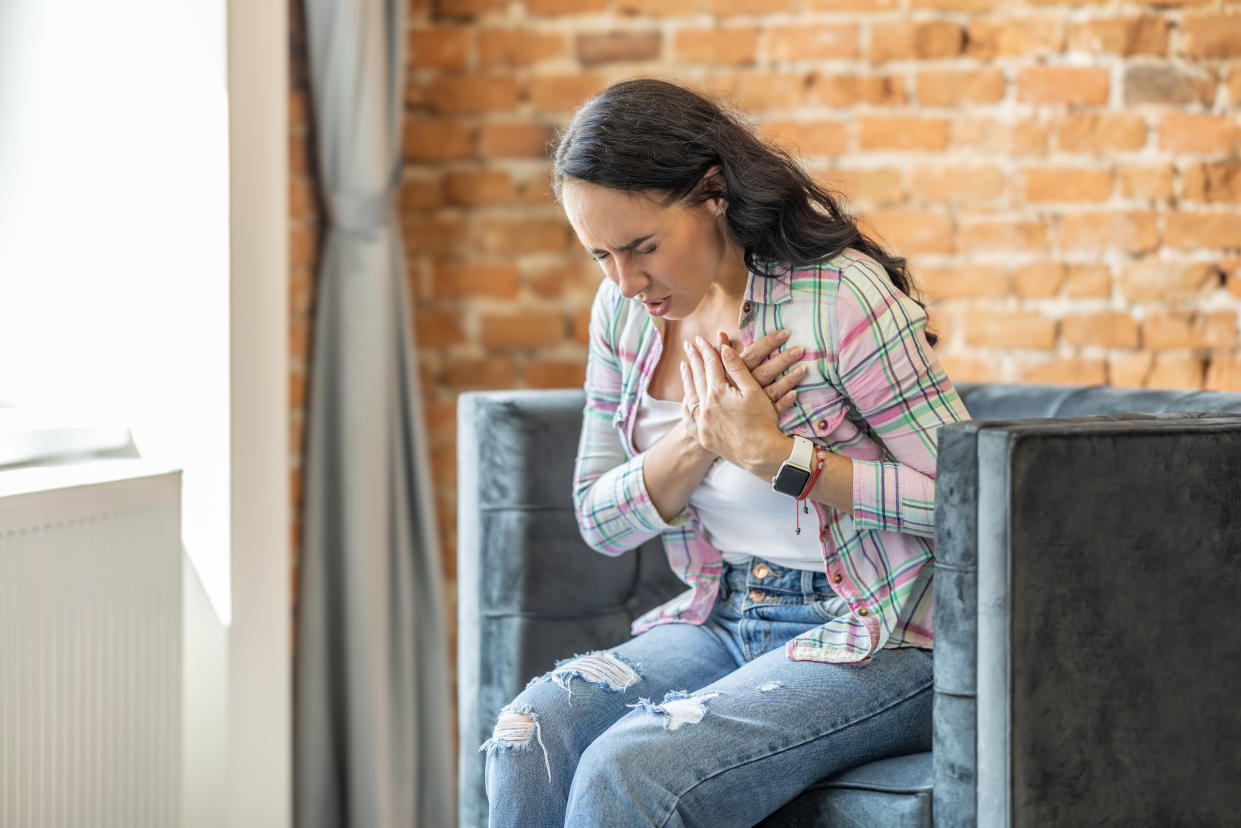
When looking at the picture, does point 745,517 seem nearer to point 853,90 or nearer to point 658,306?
point 658,306

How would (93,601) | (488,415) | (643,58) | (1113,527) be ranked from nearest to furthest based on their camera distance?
(1113,527), (93,601), (488,415), (643,58)

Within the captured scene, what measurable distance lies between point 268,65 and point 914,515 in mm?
1227

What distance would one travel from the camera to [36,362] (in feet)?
5.79

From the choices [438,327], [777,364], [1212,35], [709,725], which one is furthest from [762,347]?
[1212,35]

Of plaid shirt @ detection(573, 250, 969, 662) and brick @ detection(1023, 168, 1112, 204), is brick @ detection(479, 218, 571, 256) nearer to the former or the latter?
brick @ detection(1023, 168, 1112, 204)

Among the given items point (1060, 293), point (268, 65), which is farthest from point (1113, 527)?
point (268, 65)

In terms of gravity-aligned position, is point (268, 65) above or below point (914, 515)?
above

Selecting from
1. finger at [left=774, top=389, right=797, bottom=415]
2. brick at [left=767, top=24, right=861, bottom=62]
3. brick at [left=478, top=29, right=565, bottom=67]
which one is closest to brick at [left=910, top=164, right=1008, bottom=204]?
brick at [left=767, top=24, right=861, bottom=62]

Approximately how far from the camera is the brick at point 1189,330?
7.05 ft

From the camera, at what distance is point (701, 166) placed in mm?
1275

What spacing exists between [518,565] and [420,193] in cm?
108

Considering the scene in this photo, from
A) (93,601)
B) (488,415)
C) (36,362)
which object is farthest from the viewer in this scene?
(36,362)

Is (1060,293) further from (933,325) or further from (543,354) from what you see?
(543,354)

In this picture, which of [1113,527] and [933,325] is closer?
[1113,527]
